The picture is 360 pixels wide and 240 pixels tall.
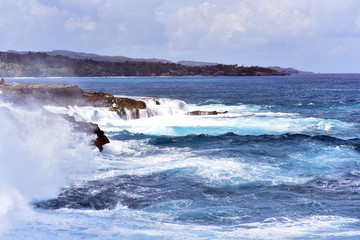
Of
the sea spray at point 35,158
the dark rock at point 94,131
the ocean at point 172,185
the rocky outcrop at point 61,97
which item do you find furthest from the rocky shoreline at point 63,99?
the dark rock at point 94,131

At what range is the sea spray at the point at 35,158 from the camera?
1427 centimetres

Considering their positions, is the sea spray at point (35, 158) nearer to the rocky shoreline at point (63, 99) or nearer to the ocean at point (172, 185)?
the ocean at point (172, 185)

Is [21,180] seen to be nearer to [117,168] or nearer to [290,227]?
[117,168]

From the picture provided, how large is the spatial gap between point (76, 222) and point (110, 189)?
3540mm

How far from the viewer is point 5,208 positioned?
13.3 metres

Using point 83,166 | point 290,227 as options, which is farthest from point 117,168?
point 290,227

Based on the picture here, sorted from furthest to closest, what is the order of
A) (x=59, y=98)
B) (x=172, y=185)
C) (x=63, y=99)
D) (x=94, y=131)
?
1. (x=63, y=99)
2. (x=59, y=98)
3. (x=94, y=131)
4. (x=172, y=185)

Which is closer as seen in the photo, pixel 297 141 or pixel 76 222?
pixel 76 222

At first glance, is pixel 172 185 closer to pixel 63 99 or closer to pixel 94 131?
pixel 94 131

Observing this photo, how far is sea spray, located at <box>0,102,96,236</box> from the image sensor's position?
14.3 metres

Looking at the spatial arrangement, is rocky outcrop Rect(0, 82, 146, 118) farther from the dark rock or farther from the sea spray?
the dark rock

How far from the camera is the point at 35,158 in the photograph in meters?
18.3

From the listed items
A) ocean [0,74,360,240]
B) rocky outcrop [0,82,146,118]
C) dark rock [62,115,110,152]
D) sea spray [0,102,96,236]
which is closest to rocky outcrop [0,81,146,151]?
rocky outcrop [0,82,146,118]

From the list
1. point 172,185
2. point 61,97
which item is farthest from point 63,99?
point 172,185
